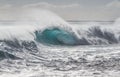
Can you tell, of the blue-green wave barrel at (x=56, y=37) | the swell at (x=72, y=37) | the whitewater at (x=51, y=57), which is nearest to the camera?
the whitewater at (x=51, y=57)

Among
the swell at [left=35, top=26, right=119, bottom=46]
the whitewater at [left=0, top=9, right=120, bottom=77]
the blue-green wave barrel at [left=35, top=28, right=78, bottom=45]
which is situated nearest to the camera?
the whitewater at [left=0, top=9, right=120, bottom=77]

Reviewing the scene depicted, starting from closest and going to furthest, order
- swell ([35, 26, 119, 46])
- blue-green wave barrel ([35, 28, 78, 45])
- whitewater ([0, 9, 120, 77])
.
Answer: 1. whitewater ([0, 9, 120, 77])
2. blue-green wave barrel ([35, 28, 78, 45])
3. swell ([35, 26, 119, 46])

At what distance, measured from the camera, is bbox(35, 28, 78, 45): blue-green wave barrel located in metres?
26.2

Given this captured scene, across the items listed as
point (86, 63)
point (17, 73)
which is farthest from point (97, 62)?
point (17, 73)

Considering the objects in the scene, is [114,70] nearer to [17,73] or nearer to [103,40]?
[17,73]

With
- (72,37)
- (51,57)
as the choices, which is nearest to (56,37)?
(72,37)

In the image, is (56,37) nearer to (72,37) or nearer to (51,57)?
(72,37)

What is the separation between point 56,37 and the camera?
27.7 metres

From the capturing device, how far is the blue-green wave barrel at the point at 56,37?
86.1 feet

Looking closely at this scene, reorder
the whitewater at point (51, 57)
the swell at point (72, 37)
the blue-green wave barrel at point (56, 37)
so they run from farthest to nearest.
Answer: the swell at point (72, 37) → the blue-green wave barrel at point (56, 37) → the whitewater at point (51, 57)

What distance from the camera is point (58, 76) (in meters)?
13.3

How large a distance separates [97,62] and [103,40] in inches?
510

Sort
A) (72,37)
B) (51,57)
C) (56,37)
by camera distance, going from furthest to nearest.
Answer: (72,37) < (56,37) < (51,57)

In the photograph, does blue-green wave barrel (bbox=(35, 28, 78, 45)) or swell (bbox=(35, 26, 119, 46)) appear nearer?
blue-green wave barrel (bbox=(35, 28, 78, 45))
